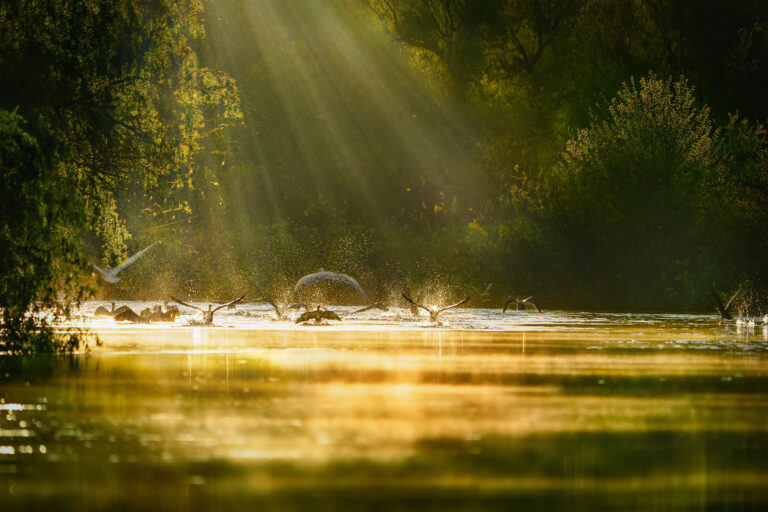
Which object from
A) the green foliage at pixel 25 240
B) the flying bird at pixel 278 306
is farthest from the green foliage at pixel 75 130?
the flying bird at pixel 278 306

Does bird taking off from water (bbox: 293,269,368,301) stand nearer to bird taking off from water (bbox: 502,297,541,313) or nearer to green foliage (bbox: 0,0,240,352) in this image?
bird taking off from water (bbox: 502,297,541,313)

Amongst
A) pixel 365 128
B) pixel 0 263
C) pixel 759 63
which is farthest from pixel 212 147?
pixel 0 263

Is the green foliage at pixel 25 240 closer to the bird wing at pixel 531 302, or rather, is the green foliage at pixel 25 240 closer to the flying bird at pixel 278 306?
the flying bird at pixel 278 306

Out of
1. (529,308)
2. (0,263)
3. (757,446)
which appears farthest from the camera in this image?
(529,308)

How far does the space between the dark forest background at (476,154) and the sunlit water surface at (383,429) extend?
899 inches

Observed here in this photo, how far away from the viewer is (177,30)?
43969 millimetres

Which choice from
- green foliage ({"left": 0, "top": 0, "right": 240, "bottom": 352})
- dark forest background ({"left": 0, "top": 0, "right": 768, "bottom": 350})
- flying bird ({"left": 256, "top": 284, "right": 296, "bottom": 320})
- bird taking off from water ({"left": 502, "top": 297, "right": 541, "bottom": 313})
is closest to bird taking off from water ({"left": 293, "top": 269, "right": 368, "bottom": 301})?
flying bird ({"left": 256, "top": 284, "right": 296, "bottom": 320})

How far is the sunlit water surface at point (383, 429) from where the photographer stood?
14.7 m

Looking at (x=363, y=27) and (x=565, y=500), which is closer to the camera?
(x=565, y=500)

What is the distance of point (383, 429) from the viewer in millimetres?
19781

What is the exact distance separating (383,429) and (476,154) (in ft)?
A: 203

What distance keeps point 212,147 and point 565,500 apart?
61498mm

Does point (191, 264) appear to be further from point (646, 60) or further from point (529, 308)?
point (646, 60)

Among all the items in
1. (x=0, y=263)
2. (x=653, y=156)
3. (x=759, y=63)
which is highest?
Result: (x=759, y=63)
